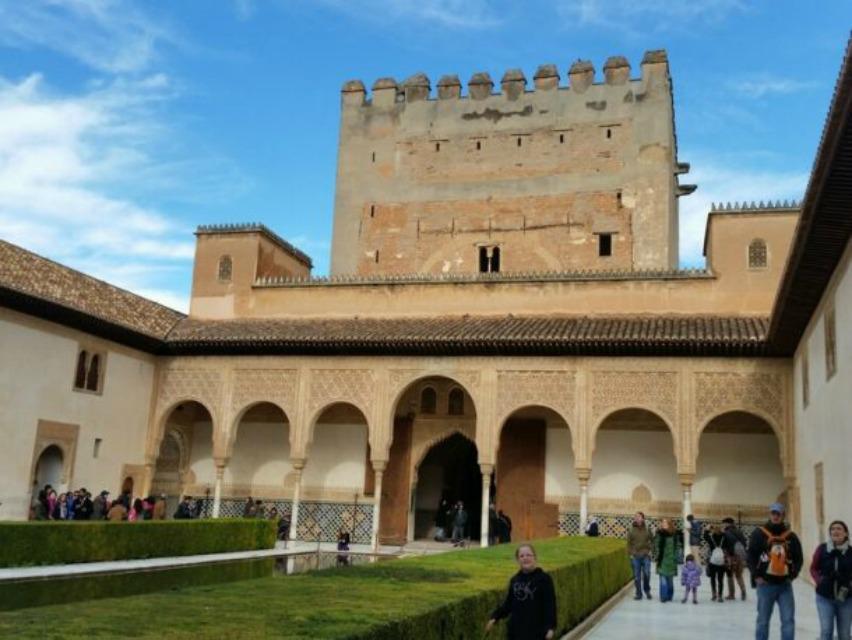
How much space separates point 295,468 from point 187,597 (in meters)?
14.9

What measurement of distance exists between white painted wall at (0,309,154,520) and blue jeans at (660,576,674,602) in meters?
11.9

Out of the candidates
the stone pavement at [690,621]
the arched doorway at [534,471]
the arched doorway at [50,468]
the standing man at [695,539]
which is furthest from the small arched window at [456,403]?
the stone pavement at [690,621]

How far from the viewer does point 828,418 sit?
12.4 m

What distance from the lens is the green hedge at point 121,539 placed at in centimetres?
Answer: 1258

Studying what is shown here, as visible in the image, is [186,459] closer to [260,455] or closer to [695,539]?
[260,455]

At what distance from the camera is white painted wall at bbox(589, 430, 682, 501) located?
19000mm

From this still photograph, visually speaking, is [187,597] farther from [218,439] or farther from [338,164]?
[338,164]

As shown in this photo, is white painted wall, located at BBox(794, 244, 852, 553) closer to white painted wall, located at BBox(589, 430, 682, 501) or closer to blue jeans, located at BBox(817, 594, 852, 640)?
white painted wall, located at BBox(589, 430, 682, 501)

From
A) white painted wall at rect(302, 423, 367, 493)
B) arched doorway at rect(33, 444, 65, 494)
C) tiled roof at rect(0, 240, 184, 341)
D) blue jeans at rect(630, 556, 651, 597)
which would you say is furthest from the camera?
white painted wall at rect(302, 423, 367, 493)

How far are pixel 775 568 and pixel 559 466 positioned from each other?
12.6 m

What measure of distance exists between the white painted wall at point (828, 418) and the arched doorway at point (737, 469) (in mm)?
1920

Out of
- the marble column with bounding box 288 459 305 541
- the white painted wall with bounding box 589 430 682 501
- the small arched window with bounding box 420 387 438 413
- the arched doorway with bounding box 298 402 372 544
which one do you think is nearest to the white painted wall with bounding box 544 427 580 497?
the white painted wall with bounding box 589 430 682 501

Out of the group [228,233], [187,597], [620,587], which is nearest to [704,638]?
[620,587]

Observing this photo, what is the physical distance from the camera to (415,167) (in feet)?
90.2
